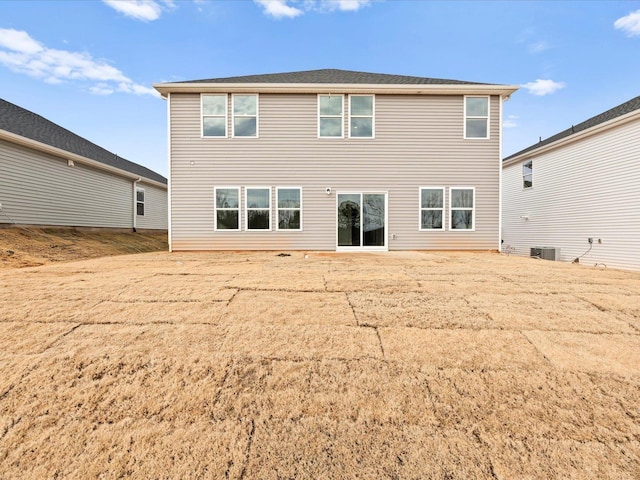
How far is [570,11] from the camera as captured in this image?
1363cm

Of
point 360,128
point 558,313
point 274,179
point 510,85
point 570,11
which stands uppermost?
point 570,11

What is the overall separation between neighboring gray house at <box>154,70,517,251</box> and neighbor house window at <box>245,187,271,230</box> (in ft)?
0.12

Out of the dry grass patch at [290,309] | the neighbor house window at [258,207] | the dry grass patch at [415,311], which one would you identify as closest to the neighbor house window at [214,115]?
the neighbor house window at [258,207]

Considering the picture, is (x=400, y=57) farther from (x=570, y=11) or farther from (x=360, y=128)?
(x=360, y=128)

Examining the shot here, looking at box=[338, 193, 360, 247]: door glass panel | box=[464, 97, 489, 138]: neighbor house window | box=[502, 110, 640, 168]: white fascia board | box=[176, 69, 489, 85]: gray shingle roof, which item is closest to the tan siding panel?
box=[176, 69, 489, 85]: gray shingle roof

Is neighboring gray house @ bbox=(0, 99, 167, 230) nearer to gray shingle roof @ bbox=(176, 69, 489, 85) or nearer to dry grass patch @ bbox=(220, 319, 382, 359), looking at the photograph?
gray shingle roof @ bbox=(176, 69, 489, 85)

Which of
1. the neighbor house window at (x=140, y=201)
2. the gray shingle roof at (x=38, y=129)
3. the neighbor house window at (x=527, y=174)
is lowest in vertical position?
the neighbor house window at (x=140, y=201)

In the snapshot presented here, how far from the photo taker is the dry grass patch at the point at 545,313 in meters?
3.49

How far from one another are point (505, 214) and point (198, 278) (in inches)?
698

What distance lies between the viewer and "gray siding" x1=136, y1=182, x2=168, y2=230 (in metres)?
18.4

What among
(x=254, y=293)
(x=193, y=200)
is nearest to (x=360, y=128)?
(x=193, y=200)

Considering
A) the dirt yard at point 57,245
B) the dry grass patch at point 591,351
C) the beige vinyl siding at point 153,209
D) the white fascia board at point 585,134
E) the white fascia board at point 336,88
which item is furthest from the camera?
the beige vinyl siding at point 153,209

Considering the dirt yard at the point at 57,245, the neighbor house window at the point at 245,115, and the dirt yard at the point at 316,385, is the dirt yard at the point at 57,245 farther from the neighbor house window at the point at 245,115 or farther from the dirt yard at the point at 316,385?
the neighbor house window at the point at 245,115

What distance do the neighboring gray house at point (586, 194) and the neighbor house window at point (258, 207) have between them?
12.9 metres
